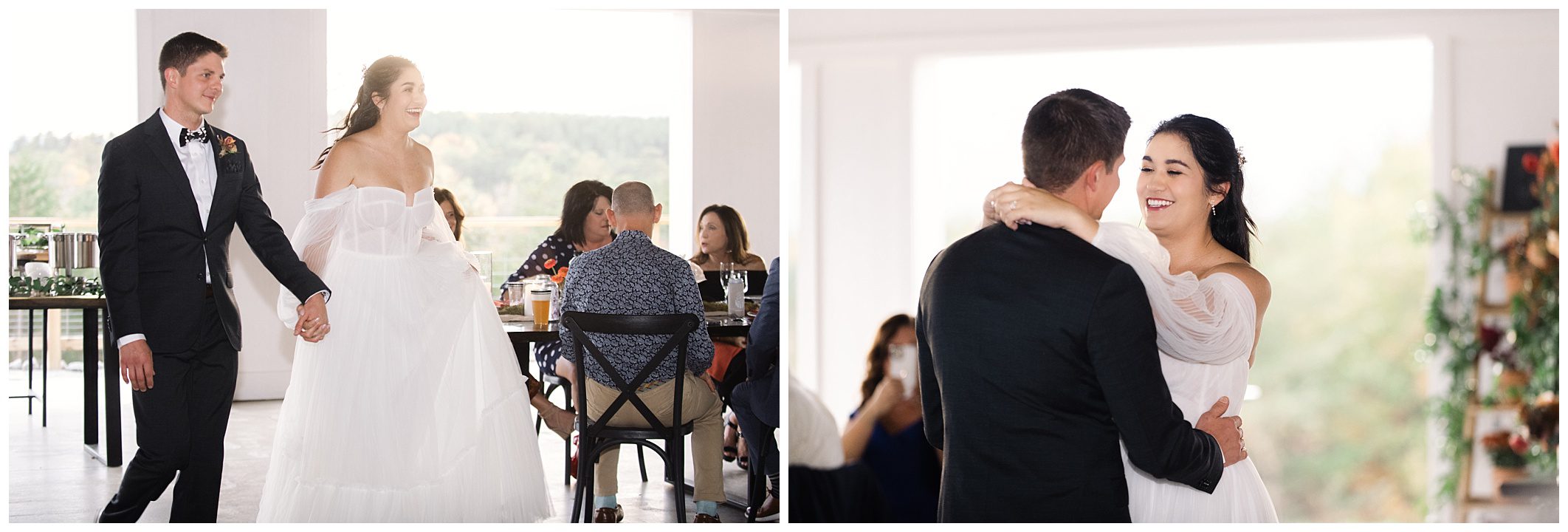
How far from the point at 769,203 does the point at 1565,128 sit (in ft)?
7.44

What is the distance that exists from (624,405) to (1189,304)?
171 centimetres

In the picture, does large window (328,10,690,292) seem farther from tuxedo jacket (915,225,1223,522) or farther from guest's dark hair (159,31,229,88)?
tuxedo jacket (915,225,1223,522)

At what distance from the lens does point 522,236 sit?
3883 millimetres

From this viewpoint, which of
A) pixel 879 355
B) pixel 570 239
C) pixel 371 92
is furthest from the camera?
pixel 570 239

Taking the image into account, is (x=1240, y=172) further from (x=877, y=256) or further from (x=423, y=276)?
(x=423, y=276)

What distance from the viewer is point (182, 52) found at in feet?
10.9

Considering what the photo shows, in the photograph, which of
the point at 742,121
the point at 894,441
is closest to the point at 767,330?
the point at 894,441

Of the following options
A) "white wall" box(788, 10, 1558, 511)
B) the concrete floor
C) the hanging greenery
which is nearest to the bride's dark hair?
the concrete floor

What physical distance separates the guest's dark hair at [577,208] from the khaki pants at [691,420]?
505 mm

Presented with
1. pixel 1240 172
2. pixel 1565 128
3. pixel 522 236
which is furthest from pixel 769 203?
pixel 1565 128

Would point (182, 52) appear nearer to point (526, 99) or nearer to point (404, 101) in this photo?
point (404, 101)

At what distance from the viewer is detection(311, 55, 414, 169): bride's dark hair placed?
3443mm

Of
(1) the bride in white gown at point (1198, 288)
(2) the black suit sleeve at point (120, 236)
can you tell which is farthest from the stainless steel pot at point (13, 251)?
(1) the bride in white gown at point (1198, 288)

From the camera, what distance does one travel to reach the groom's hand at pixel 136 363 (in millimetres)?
3283
